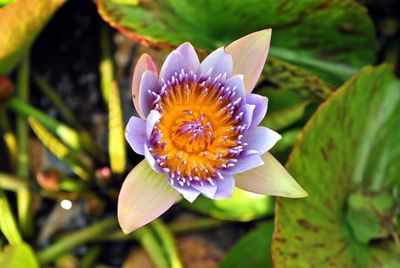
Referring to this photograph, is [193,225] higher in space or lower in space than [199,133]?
lower

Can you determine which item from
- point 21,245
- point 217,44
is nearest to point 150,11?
point 217,44

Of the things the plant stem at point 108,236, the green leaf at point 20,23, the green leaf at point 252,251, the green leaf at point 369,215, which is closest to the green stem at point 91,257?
the plant stem at point 108,236

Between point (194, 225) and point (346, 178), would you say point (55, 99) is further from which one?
point (346, 178)

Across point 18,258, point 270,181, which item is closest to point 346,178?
point 270,181

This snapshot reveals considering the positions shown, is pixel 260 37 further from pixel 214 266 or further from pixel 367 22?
pixel 214 266

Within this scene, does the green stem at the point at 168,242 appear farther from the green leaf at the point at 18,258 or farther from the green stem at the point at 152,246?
the green leaf at the point at 18,258

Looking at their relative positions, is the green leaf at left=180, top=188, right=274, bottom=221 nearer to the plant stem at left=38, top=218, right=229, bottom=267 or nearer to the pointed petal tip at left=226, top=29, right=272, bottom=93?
the plant stem at left=38, top=218, right=229, bottom=267

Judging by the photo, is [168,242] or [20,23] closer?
[20,23]

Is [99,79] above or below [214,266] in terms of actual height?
above
